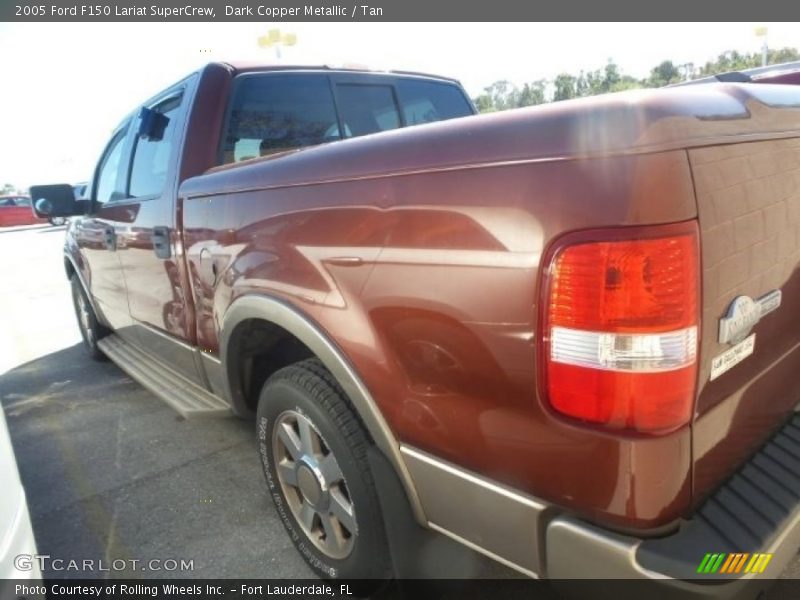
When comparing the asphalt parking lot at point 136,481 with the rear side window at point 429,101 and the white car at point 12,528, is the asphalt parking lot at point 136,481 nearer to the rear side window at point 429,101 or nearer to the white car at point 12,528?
the white car at point 12,528

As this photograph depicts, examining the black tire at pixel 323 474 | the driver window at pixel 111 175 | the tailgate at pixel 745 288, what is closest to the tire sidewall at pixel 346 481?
the black tire at pixel 323 474

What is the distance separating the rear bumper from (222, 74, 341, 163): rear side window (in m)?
2.20

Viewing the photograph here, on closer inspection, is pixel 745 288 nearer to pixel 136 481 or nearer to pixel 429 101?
pixel 429 101

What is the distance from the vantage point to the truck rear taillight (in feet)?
3.75

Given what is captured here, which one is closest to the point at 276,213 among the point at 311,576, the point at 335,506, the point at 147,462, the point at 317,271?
the point at 317,271

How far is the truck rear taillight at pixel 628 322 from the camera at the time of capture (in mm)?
1144

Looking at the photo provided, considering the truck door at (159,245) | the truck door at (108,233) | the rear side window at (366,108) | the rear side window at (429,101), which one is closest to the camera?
the truck door at (159,245)

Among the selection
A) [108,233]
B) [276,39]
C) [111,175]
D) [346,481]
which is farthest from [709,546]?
[276,39]

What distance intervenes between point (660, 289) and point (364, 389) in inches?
33.9

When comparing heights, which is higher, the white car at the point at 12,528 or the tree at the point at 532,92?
the tree at the point at 532,92

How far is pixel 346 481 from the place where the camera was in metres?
1.82

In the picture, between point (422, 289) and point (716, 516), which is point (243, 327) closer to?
point (422, 289)

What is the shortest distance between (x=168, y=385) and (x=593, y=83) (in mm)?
17120

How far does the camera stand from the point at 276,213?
6.34ft
